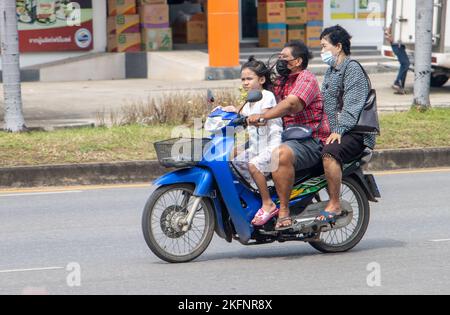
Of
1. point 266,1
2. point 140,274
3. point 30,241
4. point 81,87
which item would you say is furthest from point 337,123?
point 266,1

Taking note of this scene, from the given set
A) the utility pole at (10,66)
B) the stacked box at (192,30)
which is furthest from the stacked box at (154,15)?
the utility pole at (10,66)

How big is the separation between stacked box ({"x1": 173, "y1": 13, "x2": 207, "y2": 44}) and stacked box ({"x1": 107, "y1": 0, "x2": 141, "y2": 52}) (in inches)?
83.8

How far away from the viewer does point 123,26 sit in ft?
82.3

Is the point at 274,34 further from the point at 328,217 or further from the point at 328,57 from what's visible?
the point at 328,217

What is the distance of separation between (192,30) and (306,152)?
63.6 ft

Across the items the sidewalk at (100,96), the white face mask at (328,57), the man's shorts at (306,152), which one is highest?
the white face mask at (328,57)

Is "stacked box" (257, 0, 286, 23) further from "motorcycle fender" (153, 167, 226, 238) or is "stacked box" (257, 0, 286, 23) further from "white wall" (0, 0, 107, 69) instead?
"motorcycle fender" (153, 167, 226, 238)

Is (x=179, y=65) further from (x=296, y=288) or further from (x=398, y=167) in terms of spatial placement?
(x=296, y=288)

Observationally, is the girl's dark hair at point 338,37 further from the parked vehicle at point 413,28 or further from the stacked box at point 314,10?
the stacked box at point 314,10

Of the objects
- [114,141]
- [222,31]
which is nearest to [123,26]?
[222,31]

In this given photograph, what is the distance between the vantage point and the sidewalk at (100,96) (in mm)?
18234

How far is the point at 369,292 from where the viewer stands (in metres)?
7.20

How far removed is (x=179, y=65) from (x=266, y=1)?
3.63m

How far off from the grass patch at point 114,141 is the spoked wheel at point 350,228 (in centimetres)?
503
